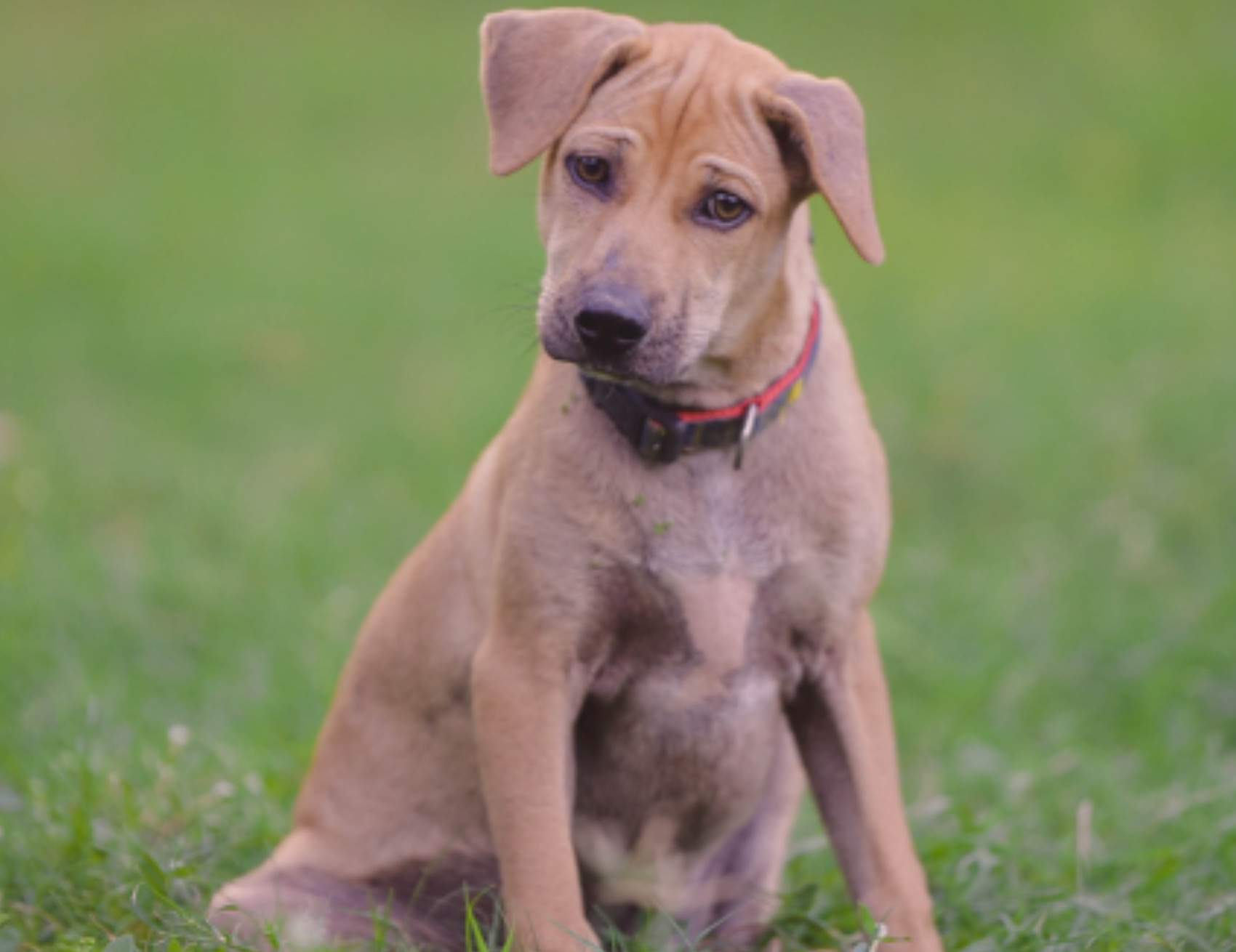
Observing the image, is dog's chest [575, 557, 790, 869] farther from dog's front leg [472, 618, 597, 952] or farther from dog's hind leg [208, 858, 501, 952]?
dog's hind leg [208, 858, 501, 952]

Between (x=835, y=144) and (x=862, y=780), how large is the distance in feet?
4.53

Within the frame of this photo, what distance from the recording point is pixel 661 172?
3283 mm

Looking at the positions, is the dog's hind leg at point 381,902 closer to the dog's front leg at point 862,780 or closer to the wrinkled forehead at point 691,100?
the dog's front leg at point 862,780

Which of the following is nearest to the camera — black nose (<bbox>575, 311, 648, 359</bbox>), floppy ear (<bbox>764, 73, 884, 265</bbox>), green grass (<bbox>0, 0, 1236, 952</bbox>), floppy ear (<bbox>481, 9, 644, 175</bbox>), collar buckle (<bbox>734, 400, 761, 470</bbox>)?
black nose (<bbox>575, 311, 648, 359</bbox>)

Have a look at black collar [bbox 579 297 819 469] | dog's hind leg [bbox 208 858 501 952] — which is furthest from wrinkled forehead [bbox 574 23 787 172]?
dog's hind leg [bbox 208 858 501 952]

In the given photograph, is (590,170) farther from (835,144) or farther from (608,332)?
(835,144)

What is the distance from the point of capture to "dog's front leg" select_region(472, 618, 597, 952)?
329 centimetres

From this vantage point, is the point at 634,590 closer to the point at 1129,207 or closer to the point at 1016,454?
the point at 1016,454

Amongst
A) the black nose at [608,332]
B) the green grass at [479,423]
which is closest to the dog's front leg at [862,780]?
the green grass at [479,423]

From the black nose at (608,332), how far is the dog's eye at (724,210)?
0.29 meters

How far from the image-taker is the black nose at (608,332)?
10.3 ft

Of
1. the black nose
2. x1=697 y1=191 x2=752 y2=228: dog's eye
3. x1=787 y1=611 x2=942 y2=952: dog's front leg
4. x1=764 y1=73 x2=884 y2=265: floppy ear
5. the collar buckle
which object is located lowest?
x1=787 y1=611 x2=942 y2=952: dog's front leg

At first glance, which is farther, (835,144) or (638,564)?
(638,564)

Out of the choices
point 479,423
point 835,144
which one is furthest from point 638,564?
point 479,423
